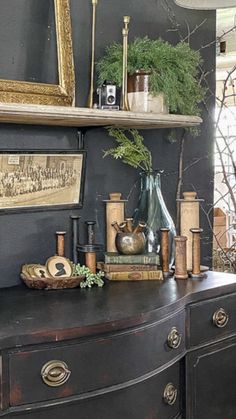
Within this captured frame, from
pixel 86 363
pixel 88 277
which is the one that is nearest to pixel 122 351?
pixel 86 363

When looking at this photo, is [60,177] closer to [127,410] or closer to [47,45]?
[47,45]

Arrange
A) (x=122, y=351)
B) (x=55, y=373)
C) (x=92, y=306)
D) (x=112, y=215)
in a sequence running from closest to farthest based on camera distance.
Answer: (x=55, y=373), (x=122, y=351), (x=92, y=306), (x=112, y=215)

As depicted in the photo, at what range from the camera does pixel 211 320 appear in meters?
1.93

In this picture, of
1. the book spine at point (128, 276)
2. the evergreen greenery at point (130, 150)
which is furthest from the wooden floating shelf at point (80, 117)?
the book spine at point (128, 276)

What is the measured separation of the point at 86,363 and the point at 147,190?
911 millimetres

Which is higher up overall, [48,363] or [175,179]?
[175,179]

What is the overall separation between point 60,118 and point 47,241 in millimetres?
513

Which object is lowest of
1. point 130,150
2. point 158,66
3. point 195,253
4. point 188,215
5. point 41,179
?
point 195,253

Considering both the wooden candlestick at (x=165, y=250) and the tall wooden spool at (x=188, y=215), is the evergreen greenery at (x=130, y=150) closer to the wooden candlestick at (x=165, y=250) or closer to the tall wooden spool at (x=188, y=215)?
the tall wooden spool at (x=188, y=215)

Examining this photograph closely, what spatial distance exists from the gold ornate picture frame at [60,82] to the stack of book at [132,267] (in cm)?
57

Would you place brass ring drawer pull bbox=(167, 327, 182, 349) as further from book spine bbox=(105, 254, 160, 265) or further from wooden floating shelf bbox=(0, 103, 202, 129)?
wooden floating shelf bbox=(0, 103, 202, 129)

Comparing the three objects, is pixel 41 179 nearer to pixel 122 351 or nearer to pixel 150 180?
pixel 150 180

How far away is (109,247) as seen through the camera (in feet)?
7.07

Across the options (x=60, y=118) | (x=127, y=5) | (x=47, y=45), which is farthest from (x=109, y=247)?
(x=127, y=5)
